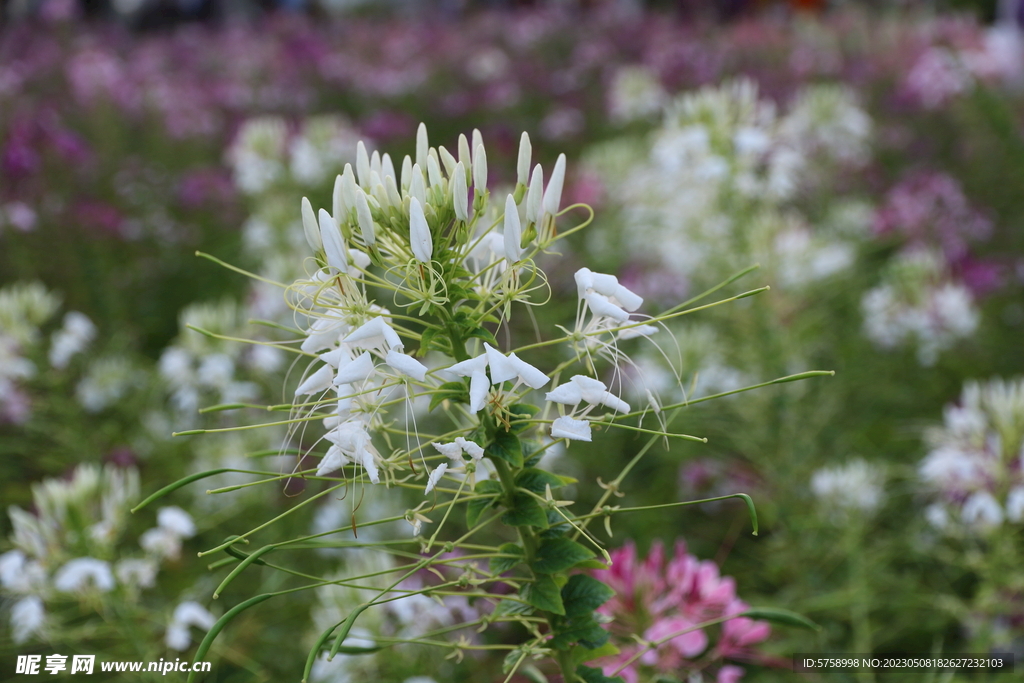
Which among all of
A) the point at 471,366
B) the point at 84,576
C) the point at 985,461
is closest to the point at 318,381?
the point at 471,366

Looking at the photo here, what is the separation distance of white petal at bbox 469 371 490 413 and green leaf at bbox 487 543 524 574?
22cm

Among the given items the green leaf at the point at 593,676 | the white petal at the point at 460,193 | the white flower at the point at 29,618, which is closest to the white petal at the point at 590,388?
the white petal at the point at 460,193

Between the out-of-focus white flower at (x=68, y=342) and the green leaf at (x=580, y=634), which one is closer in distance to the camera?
the green leaf at (x=580, y=634)

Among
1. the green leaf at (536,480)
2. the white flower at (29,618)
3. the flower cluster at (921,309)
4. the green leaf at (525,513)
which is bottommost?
the white flower at (29,618)

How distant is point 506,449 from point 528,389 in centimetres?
7

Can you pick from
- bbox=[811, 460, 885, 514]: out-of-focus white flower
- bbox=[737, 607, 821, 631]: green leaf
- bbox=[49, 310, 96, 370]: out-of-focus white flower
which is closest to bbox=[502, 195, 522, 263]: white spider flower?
bbox=[737, 607, 821, 631]: green leaf

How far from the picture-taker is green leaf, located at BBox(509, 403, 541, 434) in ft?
2.72

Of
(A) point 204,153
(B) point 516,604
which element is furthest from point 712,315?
(A) point 204,153

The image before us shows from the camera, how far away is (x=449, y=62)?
A: 22.6 ft

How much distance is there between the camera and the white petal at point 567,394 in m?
0.76

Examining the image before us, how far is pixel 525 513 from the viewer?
0.81 m

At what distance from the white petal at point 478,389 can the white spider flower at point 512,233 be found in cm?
13

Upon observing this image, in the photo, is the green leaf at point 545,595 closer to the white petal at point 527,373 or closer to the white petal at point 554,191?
the white petal at point 527,373

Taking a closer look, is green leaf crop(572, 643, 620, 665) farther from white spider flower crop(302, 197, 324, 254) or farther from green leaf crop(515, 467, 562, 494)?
white spider flower crop(302, 197, 324, 254)
